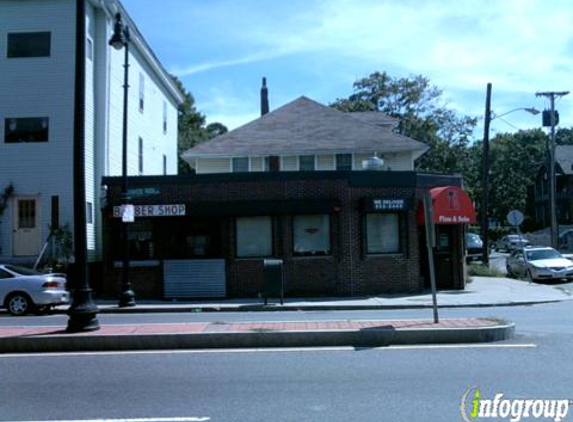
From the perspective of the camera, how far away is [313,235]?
21.8 meters

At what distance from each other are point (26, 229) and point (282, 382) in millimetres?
18442

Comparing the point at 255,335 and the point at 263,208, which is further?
the point at 263,208

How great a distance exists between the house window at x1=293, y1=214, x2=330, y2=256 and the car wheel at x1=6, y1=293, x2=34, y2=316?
27.6ft

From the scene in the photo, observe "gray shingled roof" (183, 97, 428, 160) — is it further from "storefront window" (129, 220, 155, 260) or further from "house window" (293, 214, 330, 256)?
"house window" (293, 214, 330, 256)

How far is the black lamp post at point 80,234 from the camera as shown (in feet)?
36.6

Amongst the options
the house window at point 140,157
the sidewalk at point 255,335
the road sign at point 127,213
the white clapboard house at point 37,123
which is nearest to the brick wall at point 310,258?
the road sign at point 127,213

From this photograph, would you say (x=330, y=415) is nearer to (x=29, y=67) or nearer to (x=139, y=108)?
(x=29, y=67)

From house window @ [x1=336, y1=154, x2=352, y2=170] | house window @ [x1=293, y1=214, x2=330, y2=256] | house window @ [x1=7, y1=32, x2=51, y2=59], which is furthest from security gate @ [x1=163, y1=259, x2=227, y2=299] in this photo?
house window @ [x1=336, y1=154, x2=352, y2=170]

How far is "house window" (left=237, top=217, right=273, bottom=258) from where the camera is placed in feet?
71.5

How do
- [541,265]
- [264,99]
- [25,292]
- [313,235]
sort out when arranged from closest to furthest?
[25,292] → [313,235] → [541,265] → [264,99]

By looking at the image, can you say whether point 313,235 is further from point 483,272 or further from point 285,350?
point 483,272

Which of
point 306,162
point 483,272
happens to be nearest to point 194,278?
point 306,162

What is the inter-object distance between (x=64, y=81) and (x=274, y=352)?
57.0 ft

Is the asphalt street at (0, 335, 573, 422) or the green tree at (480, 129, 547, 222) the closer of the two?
the asphalt street at (0, 335, 573, 422)
